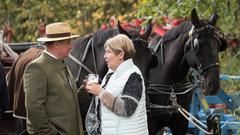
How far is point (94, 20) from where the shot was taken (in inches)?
793

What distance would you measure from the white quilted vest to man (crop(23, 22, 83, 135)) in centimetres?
31

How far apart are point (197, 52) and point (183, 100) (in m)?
0.82

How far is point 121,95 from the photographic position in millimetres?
4977

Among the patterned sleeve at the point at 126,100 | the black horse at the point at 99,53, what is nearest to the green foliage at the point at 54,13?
the black horse at the point at 99,53

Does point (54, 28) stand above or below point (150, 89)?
above

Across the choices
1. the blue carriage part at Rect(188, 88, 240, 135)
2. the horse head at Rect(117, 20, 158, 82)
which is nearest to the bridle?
the horse head at Rect(117, 20, 158, 82)

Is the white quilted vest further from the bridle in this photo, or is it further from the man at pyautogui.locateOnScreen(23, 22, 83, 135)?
the bridle

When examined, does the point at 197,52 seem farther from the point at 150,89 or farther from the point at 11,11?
the point at 11,11

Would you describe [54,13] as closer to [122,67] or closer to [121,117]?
[122,67]

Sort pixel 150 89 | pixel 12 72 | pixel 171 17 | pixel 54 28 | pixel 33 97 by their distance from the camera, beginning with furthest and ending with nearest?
pixel 171 17, pixel 150 89, pixel 12 72, pixel 54 28, pixel 33 97

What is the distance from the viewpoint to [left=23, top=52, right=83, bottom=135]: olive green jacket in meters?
4.96

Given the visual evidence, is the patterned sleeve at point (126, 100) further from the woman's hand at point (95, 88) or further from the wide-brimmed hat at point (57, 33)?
the wide-brimmed hat at point (57, 33)

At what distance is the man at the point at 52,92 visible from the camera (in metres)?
4.96

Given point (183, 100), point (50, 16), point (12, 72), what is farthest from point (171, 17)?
point (50, 16)
